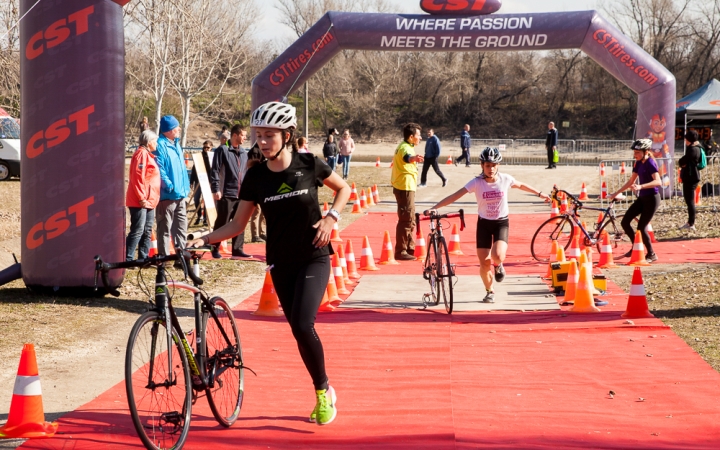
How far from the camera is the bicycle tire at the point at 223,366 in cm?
560

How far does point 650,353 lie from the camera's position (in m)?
7.93

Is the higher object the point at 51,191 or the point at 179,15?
the point at 179,15

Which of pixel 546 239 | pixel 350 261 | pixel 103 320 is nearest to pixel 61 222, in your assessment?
pixel 103 320

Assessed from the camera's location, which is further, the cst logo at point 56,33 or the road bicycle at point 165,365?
the cst logo at point 56,33

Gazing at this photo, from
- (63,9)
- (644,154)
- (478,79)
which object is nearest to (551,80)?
(478,79)

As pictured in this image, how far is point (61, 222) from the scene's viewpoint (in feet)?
33.0

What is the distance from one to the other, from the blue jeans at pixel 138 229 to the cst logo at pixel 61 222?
6.07ft

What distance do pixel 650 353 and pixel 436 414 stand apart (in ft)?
8.83

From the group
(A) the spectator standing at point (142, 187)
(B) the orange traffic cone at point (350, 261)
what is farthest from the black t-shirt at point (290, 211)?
(B) the orange traffic cone at point (350, 261)

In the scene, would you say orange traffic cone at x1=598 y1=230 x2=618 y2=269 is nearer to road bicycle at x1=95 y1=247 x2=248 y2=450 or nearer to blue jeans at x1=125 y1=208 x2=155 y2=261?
blue jeans at x1=125 y1=208 x2=155 y2=261

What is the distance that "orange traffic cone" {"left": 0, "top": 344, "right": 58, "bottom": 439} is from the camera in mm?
5516

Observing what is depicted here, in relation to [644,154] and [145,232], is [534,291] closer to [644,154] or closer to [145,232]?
[644,154]

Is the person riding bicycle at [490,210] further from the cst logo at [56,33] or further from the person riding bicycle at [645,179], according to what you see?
the cst logo at [56,33]

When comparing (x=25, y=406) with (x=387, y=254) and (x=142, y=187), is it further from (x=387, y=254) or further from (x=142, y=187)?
(x=387, y=254)
